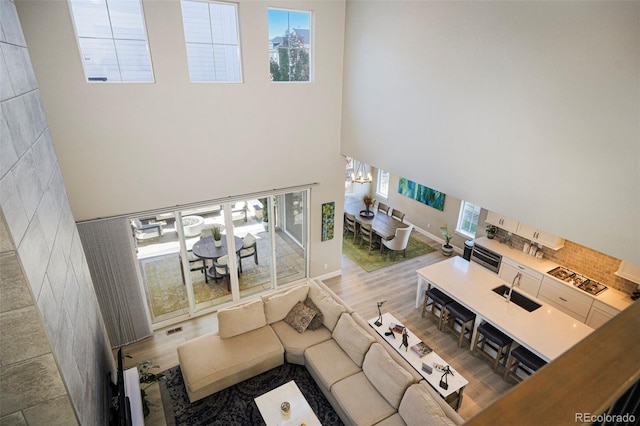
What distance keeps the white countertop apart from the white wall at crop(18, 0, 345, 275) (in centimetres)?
403

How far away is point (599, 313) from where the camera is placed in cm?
589

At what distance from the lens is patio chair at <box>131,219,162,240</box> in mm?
5759

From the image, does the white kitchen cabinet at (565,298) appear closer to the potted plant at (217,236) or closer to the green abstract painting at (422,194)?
the green abstract painting at (422,194)

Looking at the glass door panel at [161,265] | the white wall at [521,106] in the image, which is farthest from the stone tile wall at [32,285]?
the white wall at [521,106]

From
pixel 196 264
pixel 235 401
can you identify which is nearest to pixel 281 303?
pixel 235 401

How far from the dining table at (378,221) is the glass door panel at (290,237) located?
8.00ft

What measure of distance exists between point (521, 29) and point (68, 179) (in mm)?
6011

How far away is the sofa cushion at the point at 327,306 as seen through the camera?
5.60 m

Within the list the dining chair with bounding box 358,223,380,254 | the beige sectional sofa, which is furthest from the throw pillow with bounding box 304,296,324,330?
the dining chair with bounding box 358,223,380,254

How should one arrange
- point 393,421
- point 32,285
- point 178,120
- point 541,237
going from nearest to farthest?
point 32,285 → point 393,421 → point 178,120 → point 541,237

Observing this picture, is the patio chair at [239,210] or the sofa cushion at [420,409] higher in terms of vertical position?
the patio chair at [239,210]

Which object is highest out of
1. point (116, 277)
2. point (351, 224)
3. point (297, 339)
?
point (116, 277)

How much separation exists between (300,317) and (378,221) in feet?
15.3

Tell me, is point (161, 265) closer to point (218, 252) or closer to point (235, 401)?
point (218, 252)
